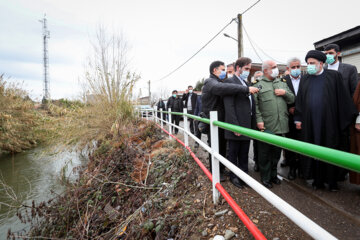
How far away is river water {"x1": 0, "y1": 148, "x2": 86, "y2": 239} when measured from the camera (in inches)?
159

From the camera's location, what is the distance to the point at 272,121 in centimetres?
259

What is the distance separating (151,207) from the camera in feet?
8.32

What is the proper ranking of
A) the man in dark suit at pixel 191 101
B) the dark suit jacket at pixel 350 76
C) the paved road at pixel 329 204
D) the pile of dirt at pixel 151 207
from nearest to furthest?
the paved road at pixel 329 204
the pile of dirt at pixel 151 207
the dark suit jacket at pixel 350 76
the man in dark suit at pixel 191 101

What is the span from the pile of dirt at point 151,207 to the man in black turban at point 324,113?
97cm

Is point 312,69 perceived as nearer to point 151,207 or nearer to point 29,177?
point 151,207

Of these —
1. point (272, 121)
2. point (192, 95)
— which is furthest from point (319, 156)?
point (192, 95)

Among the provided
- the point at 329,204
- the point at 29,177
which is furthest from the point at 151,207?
the point at 29,177

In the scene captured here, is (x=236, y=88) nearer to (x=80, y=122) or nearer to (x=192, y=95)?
(x=192, y=95)

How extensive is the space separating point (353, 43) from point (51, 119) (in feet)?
34.5

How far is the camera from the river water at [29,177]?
4033 mm

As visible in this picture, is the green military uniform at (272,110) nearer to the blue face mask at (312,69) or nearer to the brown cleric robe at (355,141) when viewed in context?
the blue face mask at (312,69)

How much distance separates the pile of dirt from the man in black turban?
0.97 m

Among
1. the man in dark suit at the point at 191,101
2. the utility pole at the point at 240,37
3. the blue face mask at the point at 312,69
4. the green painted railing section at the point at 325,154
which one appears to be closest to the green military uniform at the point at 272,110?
the blue face mask at the point at 312,69

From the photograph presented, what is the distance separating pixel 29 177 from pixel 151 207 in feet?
18.9
